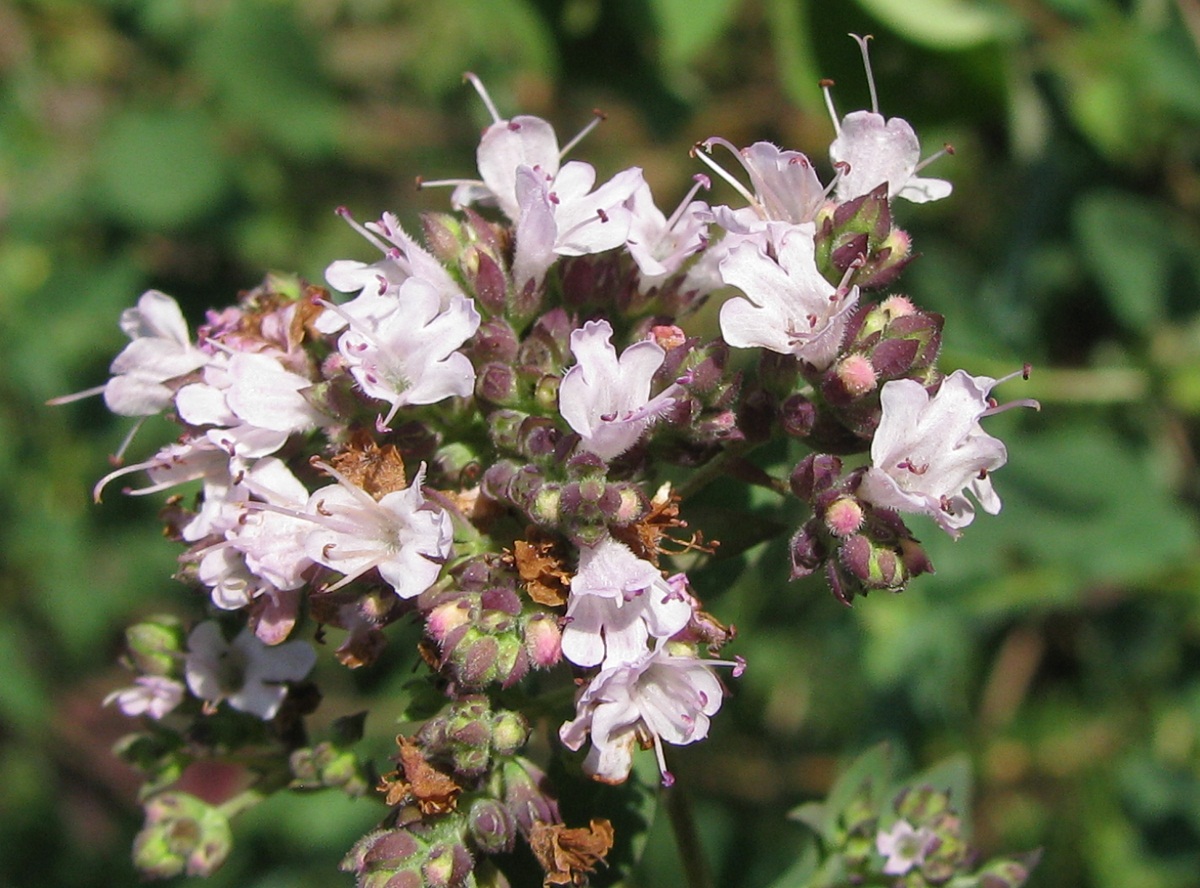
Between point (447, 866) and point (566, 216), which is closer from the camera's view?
point (447, 866)

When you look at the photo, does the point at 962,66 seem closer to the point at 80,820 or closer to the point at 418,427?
the point at 418,427

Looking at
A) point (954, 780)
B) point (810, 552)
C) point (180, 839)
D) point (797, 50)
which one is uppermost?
point (810, 552)

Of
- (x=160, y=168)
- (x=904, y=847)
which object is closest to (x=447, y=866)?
(x=904, y=847)

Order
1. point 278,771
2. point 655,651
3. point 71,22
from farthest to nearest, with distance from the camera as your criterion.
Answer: point 71,22
point 278,771
point 655,651

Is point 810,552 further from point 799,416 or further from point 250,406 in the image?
point 250,406

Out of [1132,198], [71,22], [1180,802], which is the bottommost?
[1180,802]

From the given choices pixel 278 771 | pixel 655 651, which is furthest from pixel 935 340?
pixel 278 771
